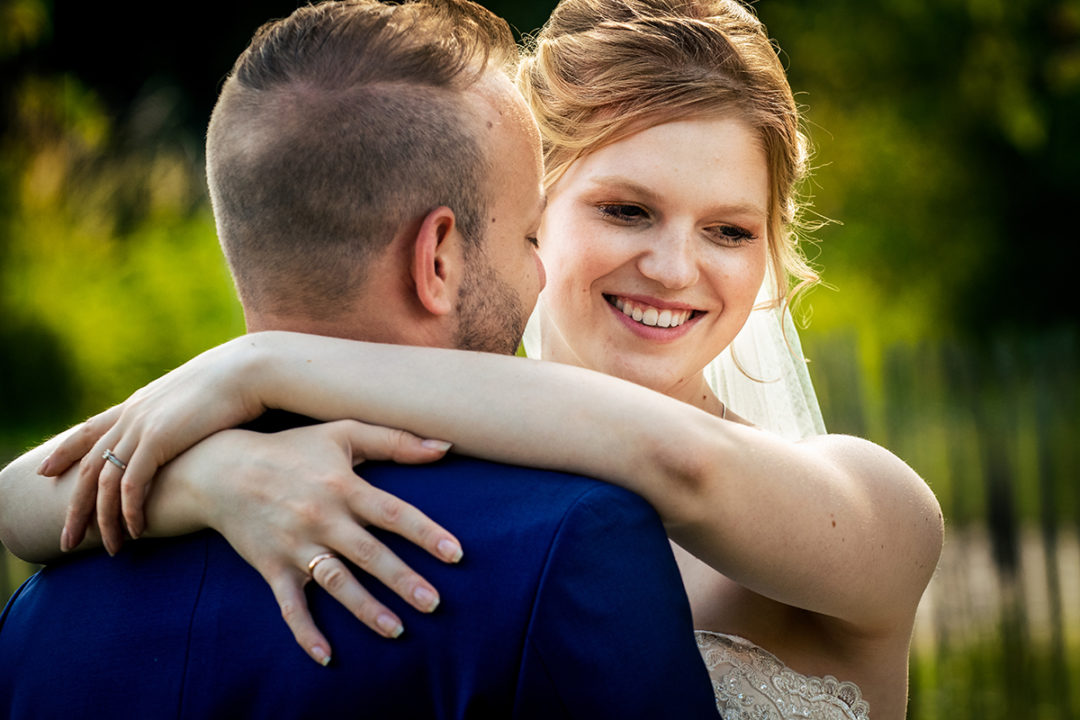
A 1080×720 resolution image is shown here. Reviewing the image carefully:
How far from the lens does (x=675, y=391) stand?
10.9 ft

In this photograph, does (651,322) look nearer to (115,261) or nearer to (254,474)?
(254,474)

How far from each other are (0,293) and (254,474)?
10.0 meters

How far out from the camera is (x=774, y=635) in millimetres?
2725

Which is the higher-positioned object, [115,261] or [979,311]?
[115,261]

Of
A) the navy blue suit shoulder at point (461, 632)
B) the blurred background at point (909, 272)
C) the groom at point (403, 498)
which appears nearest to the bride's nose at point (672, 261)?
the groom at point (403, 498)

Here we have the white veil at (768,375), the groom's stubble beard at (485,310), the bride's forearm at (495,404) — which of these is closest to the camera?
the bride's forearm at (495,404)

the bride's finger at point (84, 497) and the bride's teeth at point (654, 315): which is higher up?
the bride's finger at point (84, 497)

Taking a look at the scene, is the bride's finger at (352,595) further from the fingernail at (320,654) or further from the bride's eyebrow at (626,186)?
the bride's eyebrow at (626,186)

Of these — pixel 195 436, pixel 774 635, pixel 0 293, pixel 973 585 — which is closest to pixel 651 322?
pixel 774 635

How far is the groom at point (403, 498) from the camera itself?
5.85 feet

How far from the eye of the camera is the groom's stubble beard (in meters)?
2.20

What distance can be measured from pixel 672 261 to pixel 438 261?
3.33 feet

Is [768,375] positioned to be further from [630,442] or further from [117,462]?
[117,462]

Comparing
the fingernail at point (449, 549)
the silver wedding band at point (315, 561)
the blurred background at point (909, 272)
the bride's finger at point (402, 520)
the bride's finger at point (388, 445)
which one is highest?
the bride's finger at point (388, 445)
